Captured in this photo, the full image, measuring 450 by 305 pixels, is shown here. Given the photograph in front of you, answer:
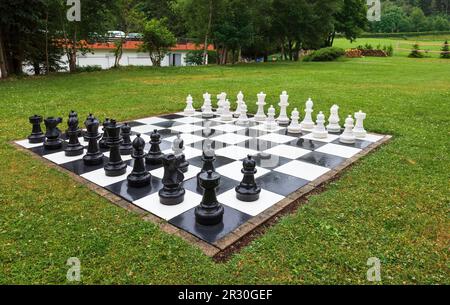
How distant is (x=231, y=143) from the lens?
4492 mm

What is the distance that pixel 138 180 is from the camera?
10.3ft

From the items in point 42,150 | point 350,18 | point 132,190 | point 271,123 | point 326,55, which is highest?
point 350,18

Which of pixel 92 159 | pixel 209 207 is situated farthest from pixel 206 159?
pixel 92 159

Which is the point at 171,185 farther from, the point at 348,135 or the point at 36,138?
the point at 348,135

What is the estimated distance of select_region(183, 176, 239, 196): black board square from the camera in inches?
122

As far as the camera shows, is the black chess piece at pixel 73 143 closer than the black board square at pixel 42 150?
Yes

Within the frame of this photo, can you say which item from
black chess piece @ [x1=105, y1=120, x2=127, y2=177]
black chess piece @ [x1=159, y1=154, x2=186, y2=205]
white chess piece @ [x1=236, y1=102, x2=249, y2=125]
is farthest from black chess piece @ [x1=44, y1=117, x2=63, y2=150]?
white chess piece @ [x1=236, y1=102, x2=249, y2=125]

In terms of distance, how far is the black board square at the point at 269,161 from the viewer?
372 centimetres

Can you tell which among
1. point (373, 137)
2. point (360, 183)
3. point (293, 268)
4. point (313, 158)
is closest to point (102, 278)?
point (293, 268)

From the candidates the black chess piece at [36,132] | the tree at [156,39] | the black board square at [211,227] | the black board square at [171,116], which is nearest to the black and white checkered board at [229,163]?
the black board square at [211,227]

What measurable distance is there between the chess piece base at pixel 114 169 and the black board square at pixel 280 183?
138 centimetres

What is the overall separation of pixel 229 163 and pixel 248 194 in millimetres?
910

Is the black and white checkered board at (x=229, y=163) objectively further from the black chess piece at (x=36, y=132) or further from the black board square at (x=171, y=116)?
the black board square at (x=171, y=116)

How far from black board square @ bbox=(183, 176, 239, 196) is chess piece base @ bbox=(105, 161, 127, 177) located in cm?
69
